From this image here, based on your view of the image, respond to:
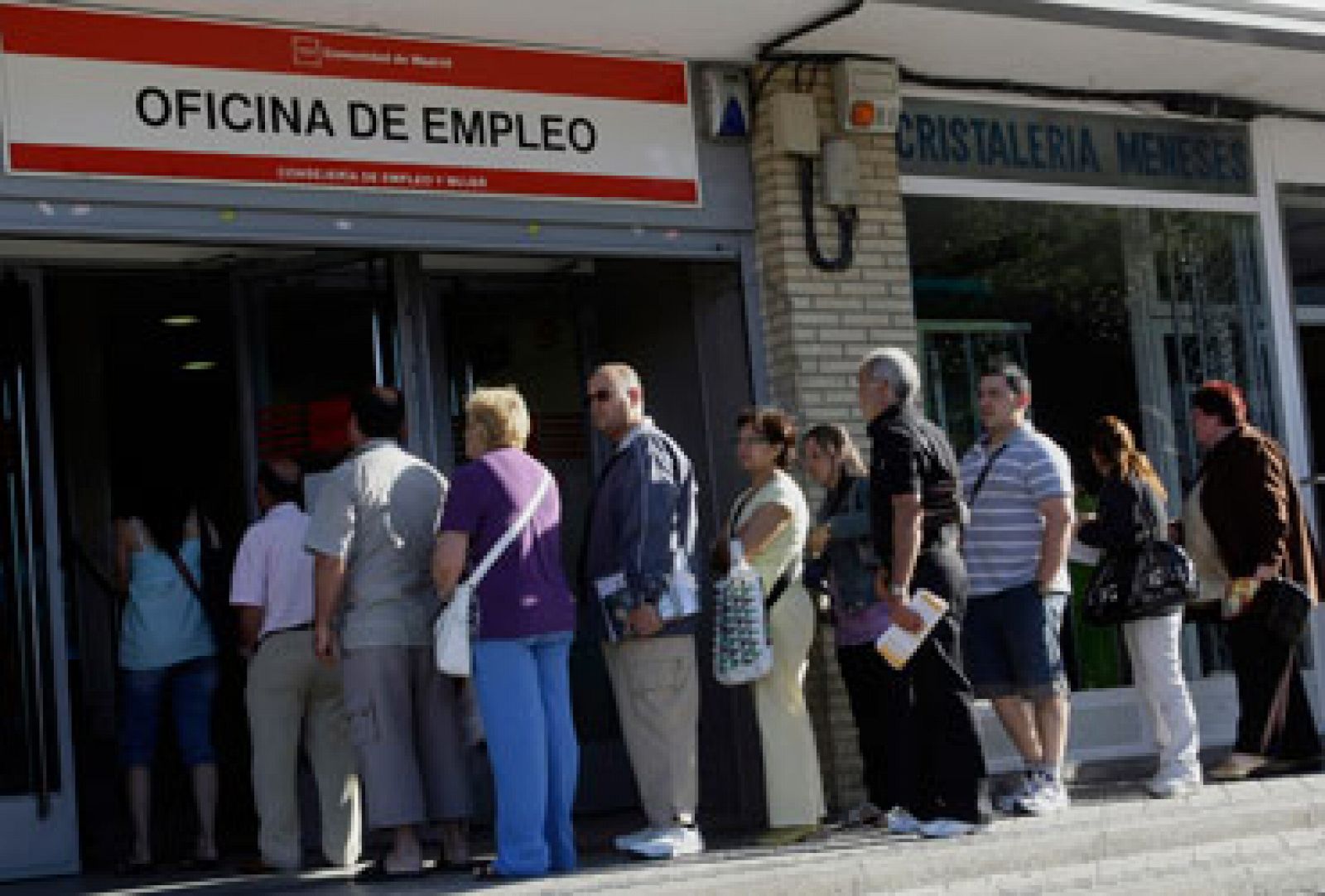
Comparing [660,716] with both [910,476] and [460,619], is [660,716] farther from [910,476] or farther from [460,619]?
[910,476]

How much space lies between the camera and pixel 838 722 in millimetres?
9523

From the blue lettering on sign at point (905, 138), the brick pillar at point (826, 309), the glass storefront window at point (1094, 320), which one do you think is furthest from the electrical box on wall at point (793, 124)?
the glass storefront window at point (1094, 320)

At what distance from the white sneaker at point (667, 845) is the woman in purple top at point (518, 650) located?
32 cm

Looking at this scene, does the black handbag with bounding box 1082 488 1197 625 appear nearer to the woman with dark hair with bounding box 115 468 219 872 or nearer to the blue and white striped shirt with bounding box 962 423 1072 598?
the blue and white striped shirt with bounding box 962 423 1072 598

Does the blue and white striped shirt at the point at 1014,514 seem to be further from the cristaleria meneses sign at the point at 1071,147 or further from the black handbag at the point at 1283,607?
the cristaleria meneses sign at the point at 1071,147

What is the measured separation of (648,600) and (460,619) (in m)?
0.71

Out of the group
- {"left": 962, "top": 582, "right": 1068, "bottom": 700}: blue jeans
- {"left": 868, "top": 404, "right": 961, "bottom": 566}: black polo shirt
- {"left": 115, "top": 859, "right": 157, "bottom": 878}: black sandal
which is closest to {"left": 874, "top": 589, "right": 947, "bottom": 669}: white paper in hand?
{"left": 868, "top": 404, "right": 961, "bottom": 566}: black polo shirt

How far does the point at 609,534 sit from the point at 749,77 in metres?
2.88

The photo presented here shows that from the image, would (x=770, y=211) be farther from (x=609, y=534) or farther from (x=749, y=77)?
(x=609, y=534)

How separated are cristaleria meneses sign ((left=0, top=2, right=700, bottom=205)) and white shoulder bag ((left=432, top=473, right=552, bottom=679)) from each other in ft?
6.33

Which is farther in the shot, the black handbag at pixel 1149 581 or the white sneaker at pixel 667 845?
the black handbag at pixel 1149 581

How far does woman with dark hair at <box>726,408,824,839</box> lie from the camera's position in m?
8.41

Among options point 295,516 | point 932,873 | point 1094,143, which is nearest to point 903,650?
point 932,873

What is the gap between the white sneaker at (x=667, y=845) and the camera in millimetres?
7855
